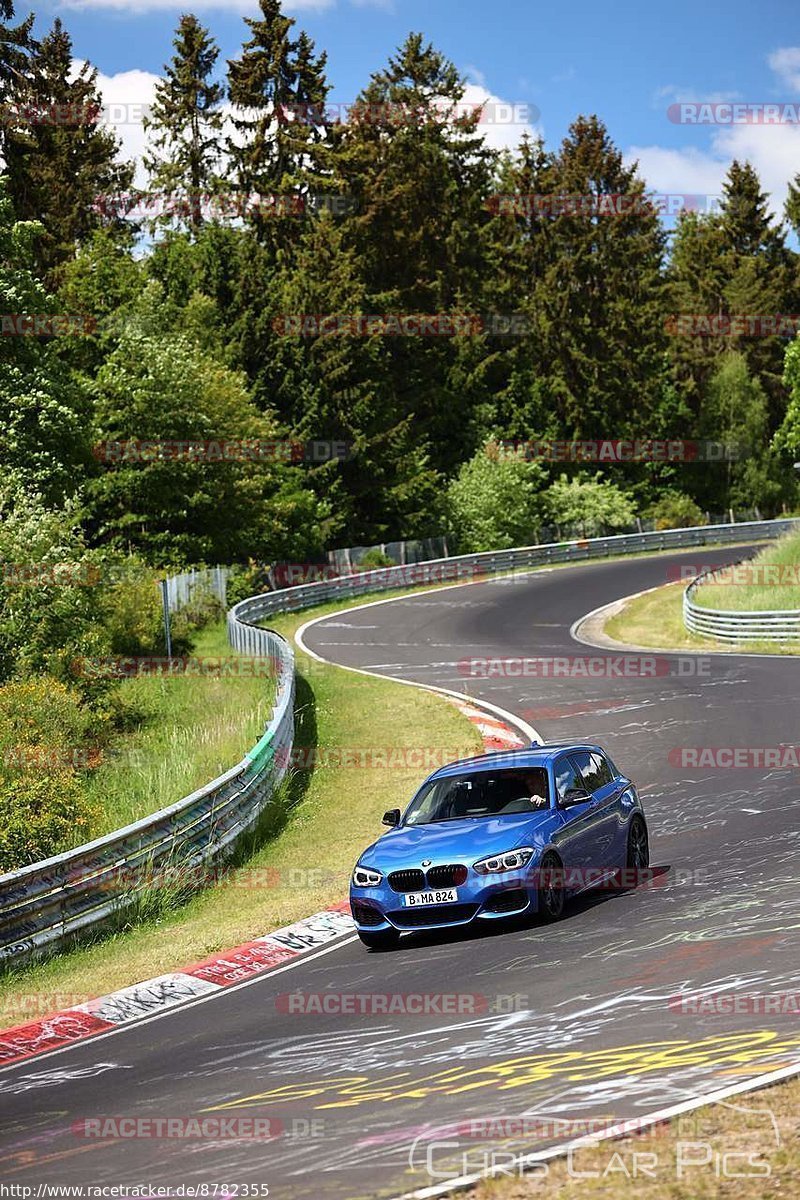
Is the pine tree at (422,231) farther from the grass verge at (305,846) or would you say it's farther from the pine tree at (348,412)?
the grass verge at (305,846)

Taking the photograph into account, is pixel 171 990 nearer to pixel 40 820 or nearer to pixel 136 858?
pixel 136 858

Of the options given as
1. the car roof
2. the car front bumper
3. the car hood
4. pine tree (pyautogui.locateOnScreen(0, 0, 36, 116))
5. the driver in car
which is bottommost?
the car front bumper

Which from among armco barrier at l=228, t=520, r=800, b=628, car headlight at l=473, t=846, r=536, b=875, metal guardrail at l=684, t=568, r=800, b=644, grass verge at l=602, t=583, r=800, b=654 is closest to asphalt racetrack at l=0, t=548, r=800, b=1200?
car headlight at l=473, t=846, r=536, b=875

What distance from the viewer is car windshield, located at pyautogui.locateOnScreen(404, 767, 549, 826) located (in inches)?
504

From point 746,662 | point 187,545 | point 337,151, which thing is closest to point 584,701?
point 746,662

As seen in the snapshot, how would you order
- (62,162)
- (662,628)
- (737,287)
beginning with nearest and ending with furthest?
(662,628) < (62,162) < (737,287)

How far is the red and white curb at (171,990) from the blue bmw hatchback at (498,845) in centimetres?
102

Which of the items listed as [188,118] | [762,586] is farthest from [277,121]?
[762,586]

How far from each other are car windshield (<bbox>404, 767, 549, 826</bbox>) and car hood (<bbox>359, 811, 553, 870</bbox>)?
0.25 m

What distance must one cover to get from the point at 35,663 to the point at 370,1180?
2668cm

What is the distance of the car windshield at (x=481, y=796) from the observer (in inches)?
504

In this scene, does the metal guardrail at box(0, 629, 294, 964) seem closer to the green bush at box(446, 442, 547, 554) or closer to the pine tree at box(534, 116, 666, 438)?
the green bush at box(446, 442, 547, 554)

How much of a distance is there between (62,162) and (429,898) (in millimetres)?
72403

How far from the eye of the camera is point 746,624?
35.0m
